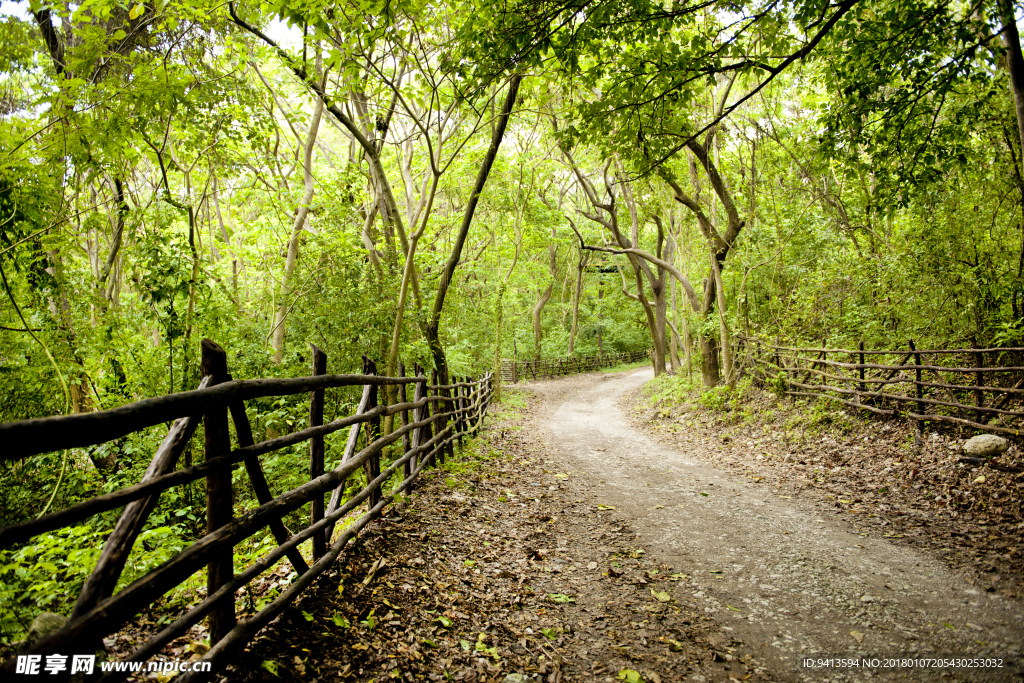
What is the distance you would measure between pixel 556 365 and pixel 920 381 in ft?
74.5

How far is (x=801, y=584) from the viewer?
13.3ft

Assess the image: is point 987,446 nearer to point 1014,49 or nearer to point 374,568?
point 1014,49

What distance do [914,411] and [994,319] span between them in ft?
5.27

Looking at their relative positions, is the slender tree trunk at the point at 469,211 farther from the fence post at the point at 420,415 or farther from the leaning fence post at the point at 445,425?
the fence post at the point at 420,415

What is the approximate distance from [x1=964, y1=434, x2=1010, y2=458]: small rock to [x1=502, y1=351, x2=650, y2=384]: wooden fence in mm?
16725

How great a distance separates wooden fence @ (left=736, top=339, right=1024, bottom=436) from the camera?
6426 millimetres

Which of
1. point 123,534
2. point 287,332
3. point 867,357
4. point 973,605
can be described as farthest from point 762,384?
point 123,534

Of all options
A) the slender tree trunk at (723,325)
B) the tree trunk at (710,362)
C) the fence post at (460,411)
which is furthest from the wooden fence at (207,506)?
the tree trunk at (710,362)

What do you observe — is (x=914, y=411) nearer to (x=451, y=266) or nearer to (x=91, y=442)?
(x=451, y=266)

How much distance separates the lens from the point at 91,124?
4.87 metres

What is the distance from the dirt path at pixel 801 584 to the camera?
10.6ft

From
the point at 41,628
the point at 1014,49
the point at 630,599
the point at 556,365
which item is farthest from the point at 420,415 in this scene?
the point at 556,365

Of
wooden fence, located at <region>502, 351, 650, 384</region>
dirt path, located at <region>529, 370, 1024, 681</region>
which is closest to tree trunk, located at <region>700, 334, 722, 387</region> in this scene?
dirt path, located at <region>529, 370, 1024, 681</region>

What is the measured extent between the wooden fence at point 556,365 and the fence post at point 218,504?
19213mm
